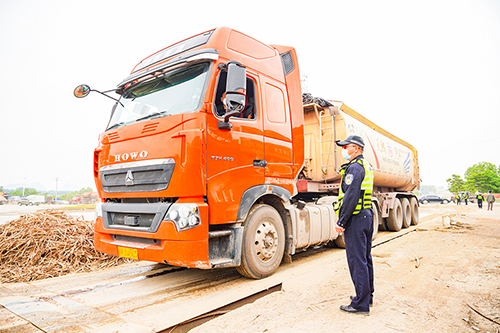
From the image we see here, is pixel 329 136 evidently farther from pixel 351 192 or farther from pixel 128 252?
pixel 128 252

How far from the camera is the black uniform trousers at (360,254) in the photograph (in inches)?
123

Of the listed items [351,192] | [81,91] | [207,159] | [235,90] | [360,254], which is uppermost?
[81,91]

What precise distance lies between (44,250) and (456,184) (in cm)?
8473

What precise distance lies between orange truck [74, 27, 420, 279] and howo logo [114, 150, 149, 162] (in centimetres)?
2

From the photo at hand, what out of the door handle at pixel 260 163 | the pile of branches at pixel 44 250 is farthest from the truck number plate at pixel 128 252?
the door handle at pixel 260 163

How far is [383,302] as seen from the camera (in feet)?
11.4

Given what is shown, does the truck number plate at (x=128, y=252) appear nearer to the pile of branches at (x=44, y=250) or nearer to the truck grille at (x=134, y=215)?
the truck grille at (x=134, y=215)

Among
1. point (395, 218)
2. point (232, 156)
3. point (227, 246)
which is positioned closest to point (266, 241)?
point (227, 246)

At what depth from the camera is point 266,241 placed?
15.2 ft

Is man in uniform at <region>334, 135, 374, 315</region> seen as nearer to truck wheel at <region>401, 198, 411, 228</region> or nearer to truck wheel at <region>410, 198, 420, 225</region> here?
truck wheel at <region>401, 198, 411, 228</region>

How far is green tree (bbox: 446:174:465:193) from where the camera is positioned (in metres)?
70.9

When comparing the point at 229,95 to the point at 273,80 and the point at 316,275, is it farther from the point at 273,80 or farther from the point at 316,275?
the point at 316,275

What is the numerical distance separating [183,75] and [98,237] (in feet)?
8.70

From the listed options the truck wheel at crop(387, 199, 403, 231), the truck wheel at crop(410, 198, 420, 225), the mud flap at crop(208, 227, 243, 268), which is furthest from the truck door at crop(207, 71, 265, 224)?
the truck wheel at crop(410, 198, 420, 225)
